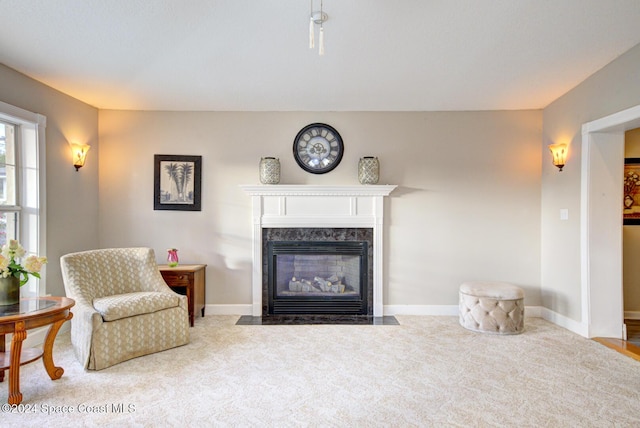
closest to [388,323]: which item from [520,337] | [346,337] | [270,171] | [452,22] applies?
[346,337]

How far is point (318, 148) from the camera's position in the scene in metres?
4.25

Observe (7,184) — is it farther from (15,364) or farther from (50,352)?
(15,364)

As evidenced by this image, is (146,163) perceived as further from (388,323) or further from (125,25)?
(388,323)

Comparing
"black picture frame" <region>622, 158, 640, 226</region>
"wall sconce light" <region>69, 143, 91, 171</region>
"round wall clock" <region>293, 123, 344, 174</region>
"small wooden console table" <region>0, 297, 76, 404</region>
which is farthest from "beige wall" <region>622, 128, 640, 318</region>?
"wall sconce light" <region>69, 143, 91, 171</region>

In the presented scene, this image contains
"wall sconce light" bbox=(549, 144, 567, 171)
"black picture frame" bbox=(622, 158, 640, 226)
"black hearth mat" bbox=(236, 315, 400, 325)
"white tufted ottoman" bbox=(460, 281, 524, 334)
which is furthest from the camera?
"black picture frame" bbox=(622, 158, 640, 226)

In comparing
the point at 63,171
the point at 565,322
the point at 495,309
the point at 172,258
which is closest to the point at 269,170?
the point at 172,258

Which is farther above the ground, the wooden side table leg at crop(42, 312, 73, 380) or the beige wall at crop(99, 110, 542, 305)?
the beige wall at crop(99, 110, 542, 305)

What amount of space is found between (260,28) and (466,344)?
325cm

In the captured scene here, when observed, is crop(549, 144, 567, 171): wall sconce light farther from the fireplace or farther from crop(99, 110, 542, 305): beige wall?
the fireplace

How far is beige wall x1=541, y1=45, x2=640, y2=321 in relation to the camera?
3.01 m

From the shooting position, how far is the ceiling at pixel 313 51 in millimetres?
2338

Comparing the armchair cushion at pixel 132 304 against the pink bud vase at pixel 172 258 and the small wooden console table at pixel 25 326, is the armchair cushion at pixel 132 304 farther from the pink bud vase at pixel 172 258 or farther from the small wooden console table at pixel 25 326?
the pink bud vase at pixel 172 258

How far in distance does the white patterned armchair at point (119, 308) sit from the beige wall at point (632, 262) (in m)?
4.94

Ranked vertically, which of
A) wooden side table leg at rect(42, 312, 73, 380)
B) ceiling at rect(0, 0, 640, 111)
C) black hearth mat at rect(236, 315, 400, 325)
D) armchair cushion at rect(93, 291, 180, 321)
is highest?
ceiling at rect(0, 0, 640, 111)
